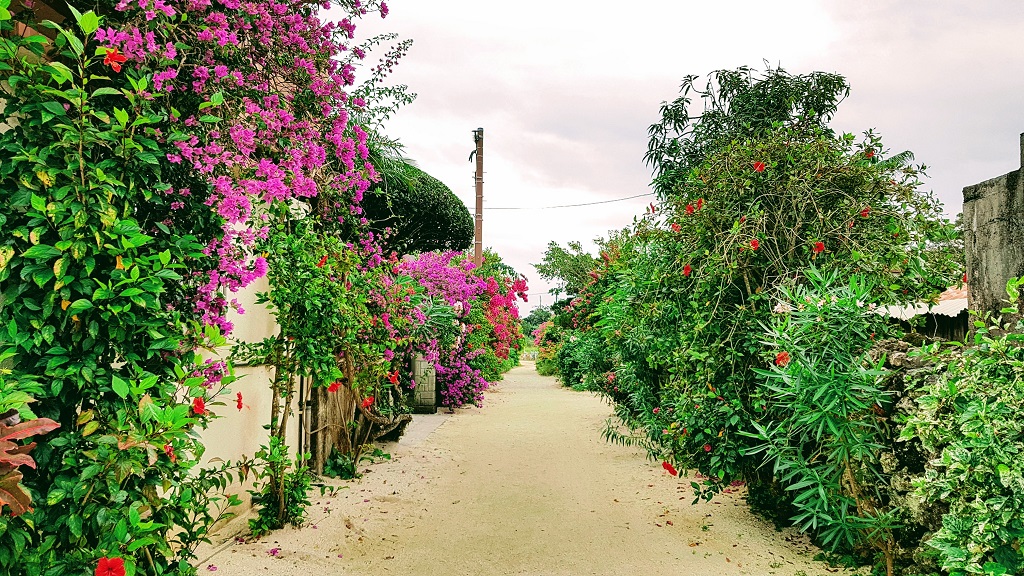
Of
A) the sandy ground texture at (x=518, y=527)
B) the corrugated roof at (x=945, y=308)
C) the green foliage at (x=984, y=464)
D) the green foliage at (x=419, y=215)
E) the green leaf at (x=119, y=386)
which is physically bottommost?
the sandy ground texture at (x=518, y=527)

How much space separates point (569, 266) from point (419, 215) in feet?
30.7

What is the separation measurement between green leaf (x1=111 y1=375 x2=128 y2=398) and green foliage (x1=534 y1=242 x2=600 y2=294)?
555 inches

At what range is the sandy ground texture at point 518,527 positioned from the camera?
3477 mm

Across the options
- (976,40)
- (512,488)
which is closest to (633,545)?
A: (512,488)

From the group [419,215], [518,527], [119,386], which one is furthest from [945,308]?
[419,215]

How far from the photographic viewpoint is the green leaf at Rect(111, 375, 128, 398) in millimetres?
1766

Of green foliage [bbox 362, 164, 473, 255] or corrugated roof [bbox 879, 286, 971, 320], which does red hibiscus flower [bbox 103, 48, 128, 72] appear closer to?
corrugated roof [bbox 879, 286, 971, 320]

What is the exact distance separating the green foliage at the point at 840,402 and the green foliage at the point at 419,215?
16.7 feet

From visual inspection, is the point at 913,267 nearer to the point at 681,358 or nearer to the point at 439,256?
the point at 681,358

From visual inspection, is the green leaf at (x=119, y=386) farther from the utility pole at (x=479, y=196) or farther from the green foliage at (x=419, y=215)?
the utility pole at (x=479, y=196)

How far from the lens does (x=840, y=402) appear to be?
8.86 feet

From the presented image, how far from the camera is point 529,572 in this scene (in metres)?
3.46

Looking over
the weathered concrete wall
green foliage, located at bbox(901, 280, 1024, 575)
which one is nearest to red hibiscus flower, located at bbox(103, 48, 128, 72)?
green foliage, located at bbox(901, 280, 1024, 575)

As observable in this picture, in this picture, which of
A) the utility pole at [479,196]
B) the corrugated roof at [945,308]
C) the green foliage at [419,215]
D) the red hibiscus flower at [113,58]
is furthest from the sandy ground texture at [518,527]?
the utility pole at [479,196]
